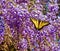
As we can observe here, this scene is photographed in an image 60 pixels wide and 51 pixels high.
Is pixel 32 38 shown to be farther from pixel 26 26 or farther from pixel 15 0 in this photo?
pixel 15 0

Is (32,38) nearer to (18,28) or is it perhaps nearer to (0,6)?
(18,28)

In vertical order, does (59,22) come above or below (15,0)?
below

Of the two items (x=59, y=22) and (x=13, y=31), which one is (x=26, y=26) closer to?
(x=13, y=31)

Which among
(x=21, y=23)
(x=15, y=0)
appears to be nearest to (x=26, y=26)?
(x=21, y=23)

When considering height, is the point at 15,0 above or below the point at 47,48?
above

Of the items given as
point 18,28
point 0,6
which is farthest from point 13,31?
point 0,6

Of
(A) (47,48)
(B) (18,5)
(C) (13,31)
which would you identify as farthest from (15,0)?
(A) (47,48)

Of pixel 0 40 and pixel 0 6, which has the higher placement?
pixel 0 6
